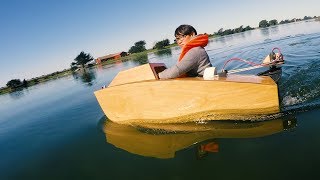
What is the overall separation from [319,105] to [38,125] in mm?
6890

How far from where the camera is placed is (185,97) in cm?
461

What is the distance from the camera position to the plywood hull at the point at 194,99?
13.8 feet

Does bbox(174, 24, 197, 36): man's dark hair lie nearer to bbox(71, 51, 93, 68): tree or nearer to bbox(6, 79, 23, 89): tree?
bbox(6, 79, 23, 89): tree

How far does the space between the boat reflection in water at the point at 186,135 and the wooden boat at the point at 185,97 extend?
0.14 meters

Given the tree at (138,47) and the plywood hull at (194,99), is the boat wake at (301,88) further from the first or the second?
the tree at (138,47)

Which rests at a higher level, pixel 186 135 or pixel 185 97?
pixel 185 97

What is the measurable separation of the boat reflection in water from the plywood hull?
14 centimetres

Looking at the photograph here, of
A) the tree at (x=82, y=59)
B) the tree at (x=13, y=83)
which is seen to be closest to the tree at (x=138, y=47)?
the tree at (x=82, y=59)

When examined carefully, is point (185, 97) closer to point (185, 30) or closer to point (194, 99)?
point (194, 99)

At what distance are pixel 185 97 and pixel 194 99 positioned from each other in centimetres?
15

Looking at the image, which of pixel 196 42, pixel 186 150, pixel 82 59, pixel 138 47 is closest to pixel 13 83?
pixel 82 59

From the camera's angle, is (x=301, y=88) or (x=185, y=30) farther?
(x=301, y=88)

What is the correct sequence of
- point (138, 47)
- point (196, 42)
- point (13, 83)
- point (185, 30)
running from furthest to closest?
point (138, 47) → point (13, 83) → point (185, 30) → point (196, 42)

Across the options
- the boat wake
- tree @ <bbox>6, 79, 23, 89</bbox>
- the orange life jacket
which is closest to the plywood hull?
the orange life jacket
